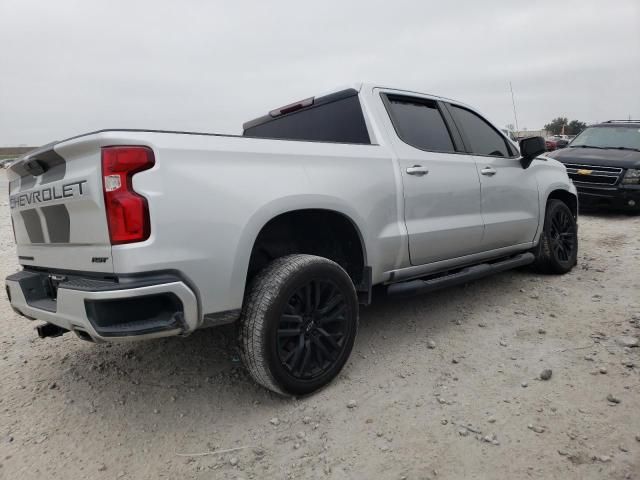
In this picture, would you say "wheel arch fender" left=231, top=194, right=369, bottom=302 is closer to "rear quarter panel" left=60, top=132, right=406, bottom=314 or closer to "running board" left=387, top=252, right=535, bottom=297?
"rear quarter panel" left=60, top=132, right=406, bottom=314

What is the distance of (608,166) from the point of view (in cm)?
822

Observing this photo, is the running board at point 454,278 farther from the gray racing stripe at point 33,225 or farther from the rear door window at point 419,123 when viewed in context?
the gray racing stripe at point 33,225

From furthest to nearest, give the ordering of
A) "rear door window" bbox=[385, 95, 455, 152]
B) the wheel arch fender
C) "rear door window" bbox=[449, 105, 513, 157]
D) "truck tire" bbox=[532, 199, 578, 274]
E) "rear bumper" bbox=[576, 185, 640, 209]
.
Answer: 1. "rear bumper" bbox=[576, 185, 640, 209]
2. "truck tire" bbox=[532, 199, 578, 274]
3. "rear door window" bbox=[449, 105, 513, 157]
4. "rear door window" bbox=[385, 95, 455, 152]
5. the wheel arch fender

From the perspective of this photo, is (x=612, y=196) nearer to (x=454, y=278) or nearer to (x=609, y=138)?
(x=609, y=138)

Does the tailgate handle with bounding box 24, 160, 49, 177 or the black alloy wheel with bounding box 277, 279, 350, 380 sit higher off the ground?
the tailgate handle with bounding box 24, 160, 49, 177

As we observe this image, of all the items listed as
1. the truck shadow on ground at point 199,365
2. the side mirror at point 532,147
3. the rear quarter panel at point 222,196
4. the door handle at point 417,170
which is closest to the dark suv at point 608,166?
the side mirror at point 532,147

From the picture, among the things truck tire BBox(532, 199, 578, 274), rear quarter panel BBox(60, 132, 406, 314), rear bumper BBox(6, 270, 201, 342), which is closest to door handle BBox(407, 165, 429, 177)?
rear quarter panel BBox(60, 132, 406, 314)

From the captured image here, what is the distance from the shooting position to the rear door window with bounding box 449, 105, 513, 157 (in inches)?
159

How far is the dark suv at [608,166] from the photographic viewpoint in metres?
8.05

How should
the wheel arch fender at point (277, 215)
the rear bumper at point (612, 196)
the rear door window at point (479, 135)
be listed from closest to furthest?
1. the wheel arch fender at point (277, 215)
2. the rear door window at point (479, 135)
3. the rear bumper at point (612, 196)

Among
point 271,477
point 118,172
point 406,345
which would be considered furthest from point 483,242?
point 118,172

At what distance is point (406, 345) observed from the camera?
3.36 metres

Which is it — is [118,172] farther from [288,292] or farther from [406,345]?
[406,345]

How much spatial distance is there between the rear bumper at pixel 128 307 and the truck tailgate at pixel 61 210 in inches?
→ 5.2
